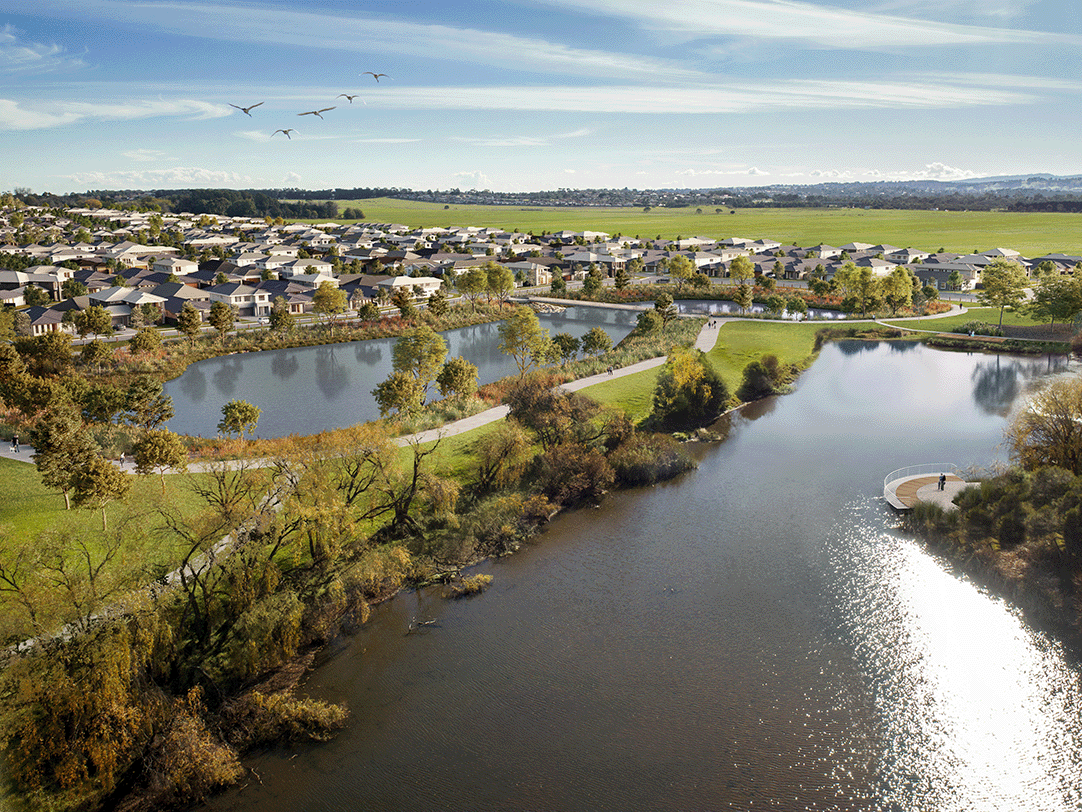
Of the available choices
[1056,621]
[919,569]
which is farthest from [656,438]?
[1056,621]

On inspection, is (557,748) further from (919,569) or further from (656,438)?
(656,438)

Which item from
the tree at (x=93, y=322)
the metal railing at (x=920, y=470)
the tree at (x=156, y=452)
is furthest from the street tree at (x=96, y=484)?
the tree at (x=93, y=322)

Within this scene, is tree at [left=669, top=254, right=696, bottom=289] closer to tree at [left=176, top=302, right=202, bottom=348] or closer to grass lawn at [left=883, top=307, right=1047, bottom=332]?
grass lawn at [left=883, top=307, right=1047, bottom=332]

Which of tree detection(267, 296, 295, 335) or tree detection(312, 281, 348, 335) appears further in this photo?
tree detection(312, 281, 348, 335)

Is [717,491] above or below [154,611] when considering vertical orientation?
below

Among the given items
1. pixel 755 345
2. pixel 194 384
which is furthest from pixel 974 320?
pixel 194 384

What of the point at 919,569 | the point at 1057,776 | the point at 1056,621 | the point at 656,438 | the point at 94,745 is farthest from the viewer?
the point at 656,438

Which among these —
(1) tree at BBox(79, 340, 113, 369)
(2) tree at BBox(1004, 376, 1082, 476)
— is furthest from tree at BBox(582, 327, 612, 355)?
(1) tree at BBox(79, 340, 113, 369)
